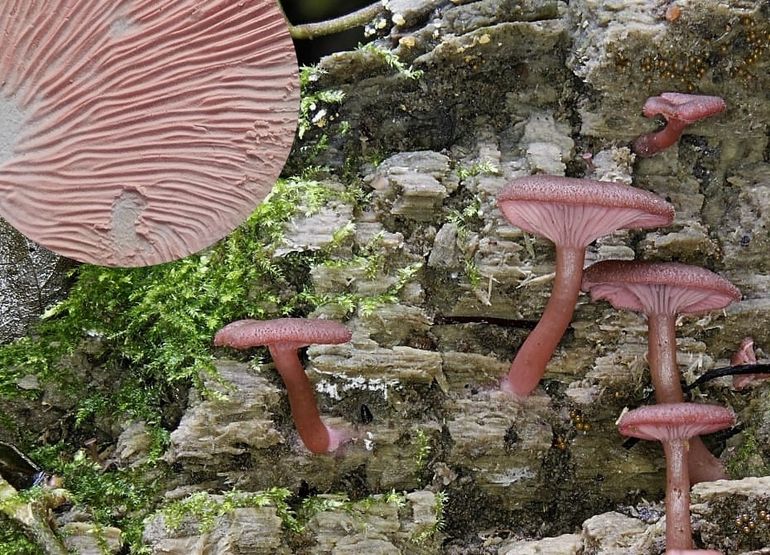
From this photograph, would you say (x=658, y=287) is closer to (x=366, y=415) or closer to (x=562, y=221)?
(x=562, y=221)

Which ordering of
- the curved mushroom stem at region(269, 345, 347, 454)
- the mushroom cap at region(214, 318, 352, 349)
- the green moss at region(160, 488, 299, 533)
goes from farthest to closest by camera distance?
1. the curved mushroom stem at region(269, 345, 347, 454)
2. the green moss at region(160, 488, 299, 533)
3. the mushroom cap at region(214, 318, 352, 349)

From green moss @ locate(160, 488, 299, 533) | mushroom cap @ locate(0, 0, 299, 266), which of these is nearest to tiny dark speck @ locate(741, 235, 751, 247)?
mushroom cap @ locate(0, 0, 299, 266)

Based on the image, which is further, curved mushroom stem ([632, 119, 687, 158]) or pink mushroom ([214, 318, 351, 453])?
curved mushroom stem ([632, 119, 687, 158])

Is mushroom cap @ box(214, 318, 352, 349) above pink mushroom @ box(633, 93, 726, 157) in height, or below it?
below

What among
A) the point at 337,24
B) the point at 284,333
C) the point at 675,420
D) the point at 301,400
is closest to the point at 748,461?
the point at 675,420

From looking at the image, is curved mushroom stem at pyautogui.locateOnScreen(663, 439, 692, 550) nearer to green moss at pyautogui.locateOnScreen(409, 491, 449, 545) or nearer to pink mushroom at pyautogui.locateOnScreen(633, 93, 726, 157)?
green moss at pyautogui.locateOnScreen(409, 491, 449, 545)

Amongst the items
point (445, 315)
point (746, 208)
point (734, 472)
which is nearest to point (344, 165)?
point (445, 315)

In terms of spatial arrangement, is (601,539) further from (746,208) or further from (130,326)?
(130,326)
